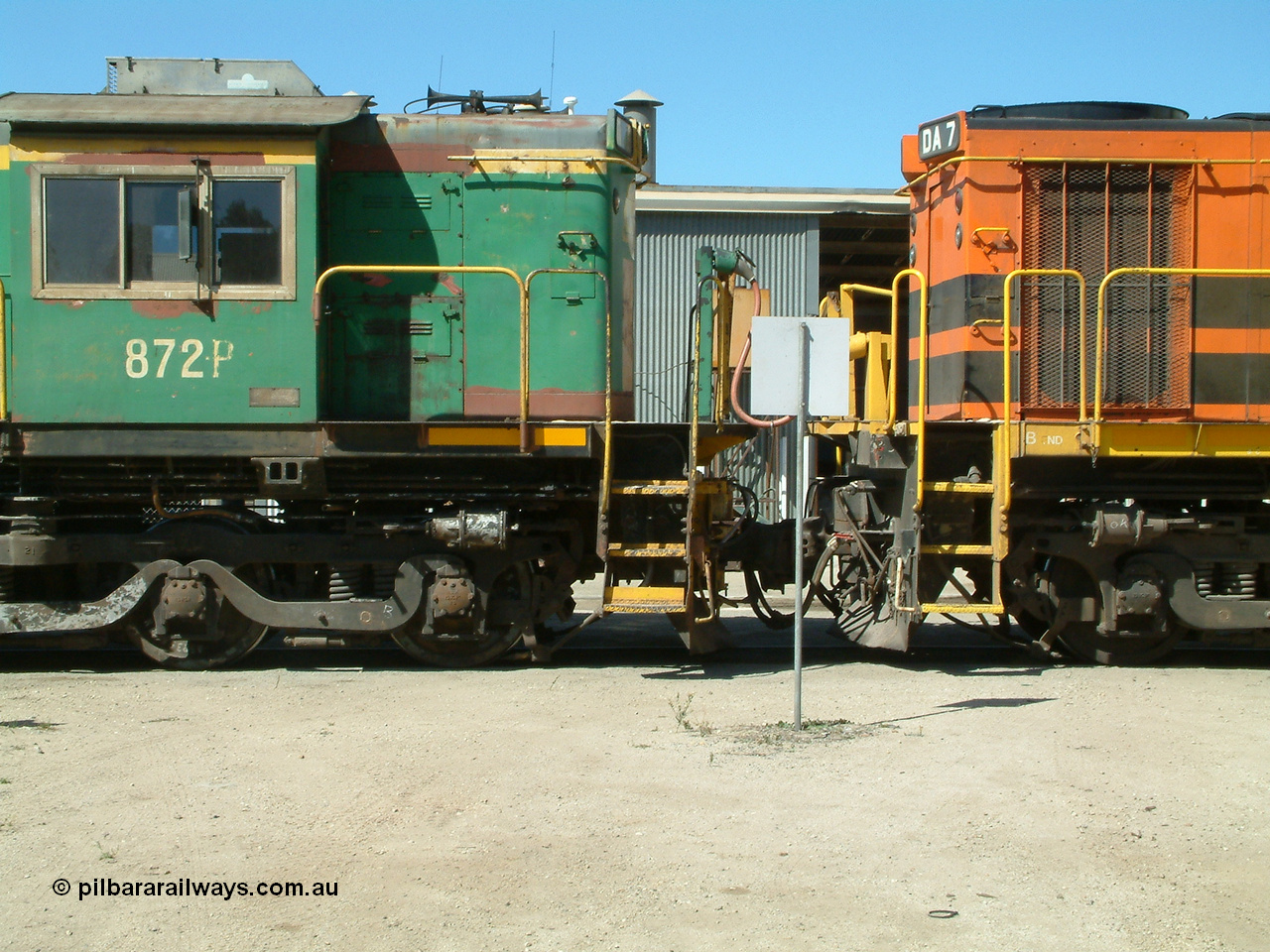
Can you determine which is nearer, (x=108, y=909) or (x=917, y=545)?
(x=108, y=909)

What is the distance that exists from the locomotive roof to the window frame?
0.92 feet

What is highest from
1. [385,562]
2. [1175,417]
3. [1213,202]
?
[1213,202]

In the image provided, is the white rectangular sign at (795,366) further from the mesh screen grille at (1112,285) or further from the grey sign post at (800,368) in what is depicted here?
the mesh screen grille at (1112,285)

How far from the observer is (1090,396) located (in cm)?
855

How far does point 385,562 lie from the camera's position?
8.08 metres

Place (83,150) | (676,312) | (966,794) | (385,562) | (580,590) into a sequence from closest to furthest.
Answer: (966,794), (83,150), (385,562), (580,590), (676,312)

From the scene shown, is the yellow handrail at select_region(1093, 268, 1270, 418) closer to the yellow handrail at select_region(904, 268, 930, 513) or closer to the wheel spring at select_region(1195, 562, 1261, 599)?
the yellow handrail at select_region(904, 268, 930, 513)

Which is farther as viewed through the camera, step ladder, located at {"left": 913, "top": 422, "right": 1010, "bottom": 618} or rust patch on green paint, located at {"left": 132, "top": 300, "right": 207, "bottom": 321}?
step ladder, located at {"left": 913, "top": 422, "right": 1010, "bottom": 618}

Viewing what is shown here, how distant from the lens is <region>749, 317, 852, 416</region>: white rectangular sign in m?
6.68

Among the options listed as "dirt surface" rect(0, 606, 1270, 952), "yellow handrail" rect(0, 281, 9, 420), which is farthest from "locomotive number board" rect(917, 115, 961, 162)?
"yellow handrail" rect(0, 281, 9, 420)

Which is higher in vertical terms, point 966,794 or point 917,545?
point 917,545

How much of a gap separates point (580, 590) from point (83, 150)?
705cm

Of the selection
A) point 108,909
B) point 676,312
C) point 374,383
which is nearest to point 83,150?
point 374,383

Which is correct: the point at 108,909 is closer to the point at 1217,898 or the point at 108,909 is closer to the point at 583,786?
the point at 583,786
